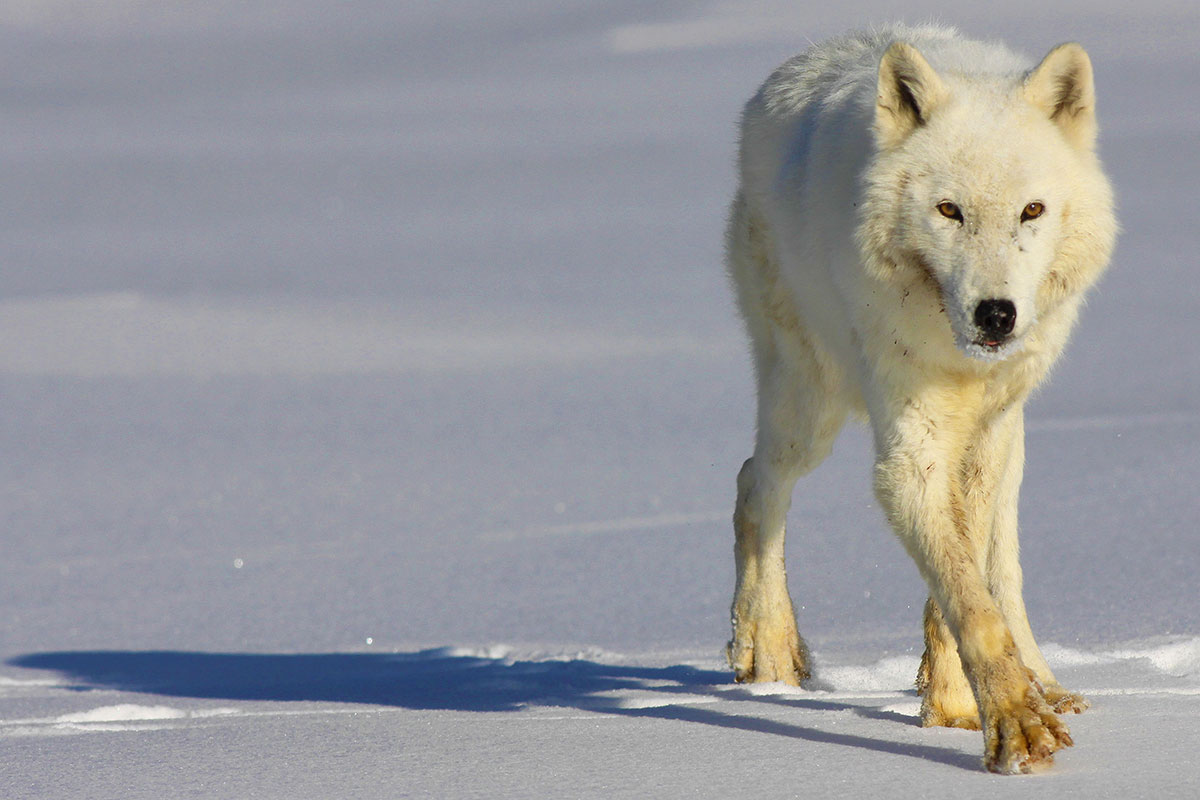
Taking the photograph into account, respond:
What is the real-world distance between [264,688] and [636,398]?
24.3 feet

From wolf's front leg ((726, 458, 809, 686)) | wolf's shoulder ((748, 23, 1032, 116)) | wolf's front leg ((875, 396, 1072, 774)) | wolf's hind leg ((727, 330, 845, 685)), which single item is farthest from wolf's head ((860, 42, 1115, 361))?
wolf's front leg ((726, 458, 809, 686))

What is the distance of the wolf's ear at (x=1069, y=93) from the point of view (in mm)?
3695

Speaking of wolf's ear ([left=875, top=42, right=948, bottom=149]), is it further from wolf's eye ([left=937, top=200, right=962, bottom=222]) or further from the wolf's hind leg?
the wolf's hind leg

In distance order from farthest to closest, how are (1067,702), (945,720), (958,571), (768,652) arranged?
(768,652), (1067,702), (945,720), (958,571)

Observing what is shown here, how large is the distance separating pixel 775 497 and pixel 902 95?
1838mm

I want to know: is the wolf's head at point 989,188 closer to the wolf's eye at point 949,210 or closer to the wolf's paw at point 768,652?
the wolf's eye at point 949,210

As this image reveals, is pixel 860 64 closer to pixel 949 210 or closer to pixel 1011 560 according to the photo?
pixel 949 210

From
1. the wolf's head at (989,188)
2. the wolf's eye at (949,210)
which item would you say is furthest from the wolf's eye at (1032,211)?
the wolf's eye at (949,210)

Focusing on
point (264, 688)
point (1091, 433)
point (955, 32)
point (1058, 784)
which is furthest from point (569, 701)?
point (1091, 433)

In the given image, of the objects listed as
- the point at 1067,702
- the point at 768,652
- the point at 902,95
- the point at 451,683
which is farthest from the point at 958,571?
the point at 451,683

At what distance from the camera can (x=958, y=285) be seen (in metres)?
3.41

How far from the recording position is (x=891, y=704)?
4.07m

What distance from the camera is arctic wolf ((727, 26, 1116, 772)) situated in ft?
11.1

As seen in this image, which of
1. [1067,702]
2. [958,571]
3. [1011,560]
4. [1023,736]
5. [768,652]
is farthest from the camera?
[768,652]
